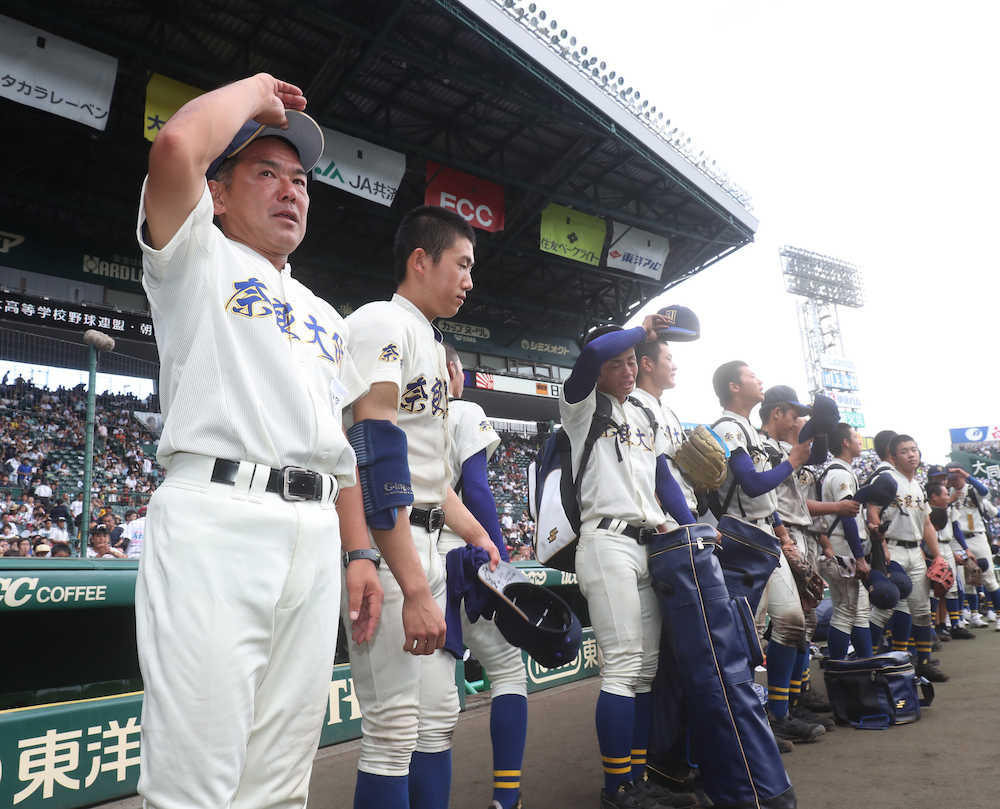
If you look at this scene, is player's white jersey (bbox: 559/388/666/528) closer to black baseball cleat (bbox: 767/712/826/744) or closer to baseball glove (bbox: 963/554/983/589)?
black baseball cleat (bbox: 767/712/826/744)

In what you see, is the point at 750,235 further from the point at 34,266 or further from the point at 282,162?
the point at 282,162

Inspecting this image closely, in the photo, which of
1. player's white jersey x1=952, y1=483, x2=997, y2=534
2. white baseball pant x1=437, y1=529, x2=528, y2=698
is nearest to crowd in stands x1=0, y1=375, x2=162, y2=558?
white baseball pant x1=437, y1=529, x2=528, y2=698

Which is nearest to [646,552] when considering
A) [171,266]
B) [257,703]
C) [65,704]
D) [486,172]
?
[257,703]

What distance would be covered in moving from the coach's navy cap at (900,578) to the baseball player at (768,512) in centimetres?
205

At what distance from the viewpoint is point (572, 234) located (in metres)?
17.5

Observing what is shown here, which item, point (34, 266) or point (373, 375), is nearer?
point (373, 375)

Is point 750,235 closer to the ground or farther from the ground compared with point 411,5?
closer to the ground

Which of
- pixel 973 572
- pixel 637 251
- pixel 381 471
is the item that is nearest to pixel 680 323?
pixel 381 471

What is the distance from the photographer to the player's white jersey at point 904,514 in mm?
6414

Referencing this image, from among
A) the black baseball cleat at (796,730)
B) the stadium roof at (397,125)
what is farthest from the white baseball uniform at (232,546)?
the stadium roof at (397,125)

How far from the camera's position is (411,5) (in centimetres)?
1140

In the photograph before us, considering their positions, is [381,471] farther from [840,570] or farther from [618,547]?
[840,570]

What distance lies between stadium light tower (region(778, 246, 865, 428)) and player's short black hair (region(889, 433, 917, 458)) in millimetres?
45371

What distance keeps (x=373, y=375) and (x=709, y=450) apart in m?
2.23
